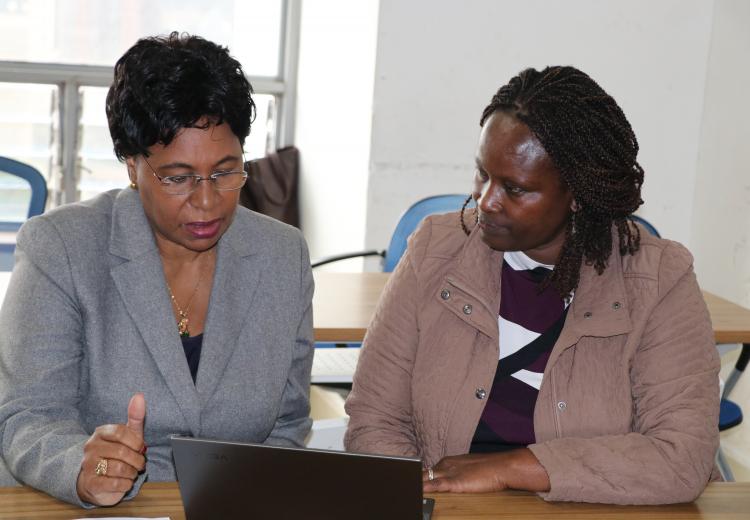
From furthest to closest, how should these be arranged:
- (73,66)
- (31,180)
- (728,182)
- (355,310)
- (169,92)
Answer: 1. (73,66)
2. (728,182)
3. (31,180)
4. (355,310)
5. (169,92)

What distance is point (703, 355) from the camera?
1.98 meters

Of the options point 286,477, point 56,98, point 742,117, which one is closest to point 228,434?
point 286,477

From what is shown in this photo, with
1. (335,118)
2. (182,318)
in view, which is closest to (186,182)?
(182,318)

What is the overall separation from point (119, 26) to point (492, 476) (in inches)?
151

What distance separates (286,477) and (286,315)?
24.1 inches

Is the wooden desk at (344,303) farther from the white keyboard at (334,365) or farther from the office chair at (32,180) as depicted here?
the office chair at (32,180)

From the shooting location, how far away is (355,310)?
3045 mm

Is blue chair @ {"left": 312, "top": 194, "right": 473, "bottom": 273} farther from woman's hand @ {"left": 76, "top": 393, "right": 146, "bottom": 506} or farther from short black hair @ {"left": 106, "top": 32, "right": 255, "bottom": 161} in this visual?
woman's hand @ {"left": 76, "top": 393, "right": 146, "bottom": 506}

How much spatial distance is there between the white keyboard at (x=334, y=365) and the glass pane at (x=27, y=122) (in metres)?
2.36

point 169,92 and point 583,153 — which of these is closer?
point 169,92

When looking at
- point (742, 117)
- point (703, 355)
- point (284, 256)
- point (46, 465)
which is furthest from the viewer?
point (742, 117)

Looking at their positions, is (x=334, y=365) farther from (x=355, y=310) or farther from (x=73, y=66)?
(x=73, y=66)

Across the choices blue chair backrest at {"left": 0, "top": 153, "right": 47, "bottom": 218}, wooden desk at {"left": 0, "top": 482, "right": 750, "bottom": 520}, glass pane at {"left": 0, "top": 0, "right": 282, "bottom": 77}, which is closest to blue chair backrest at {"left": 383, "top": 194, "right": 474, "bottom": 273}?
blue chair backrest at {"left": 0, "top": 153, "right": 47, "bottom": 218}

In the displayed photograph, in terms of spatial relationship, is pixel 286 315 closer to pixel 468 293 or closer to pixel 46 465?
pixel 468 293
